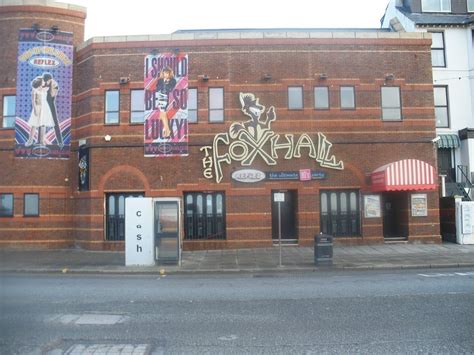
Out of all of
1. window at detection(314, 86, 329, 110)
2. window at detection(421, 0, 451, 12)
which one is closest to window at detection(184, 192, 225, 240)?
window at detection(314, 86, 329, 110)

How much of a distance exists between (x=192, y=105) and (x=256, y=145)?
3444mm

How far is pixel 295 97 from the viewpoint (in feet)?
70.5

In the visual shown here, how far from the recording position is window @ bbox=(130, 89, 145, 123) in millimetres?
21359

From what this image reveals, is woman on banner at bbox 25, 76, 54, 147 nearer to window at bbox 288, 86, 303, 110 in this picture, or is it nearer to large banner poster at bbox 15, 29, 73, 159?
large banner poster at bbox 15, 29, 73, 159

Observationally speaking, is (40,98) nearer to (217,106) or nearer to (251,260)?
(217,106)

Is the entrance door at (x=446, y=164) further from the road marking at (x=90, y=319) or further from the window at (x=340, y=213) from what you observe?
the road marking at (x=90, y=319)

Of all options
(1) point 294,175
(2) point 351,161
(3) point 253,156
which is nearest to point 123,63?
(3) point 253,156

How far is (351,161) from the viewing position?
2127 centimetres

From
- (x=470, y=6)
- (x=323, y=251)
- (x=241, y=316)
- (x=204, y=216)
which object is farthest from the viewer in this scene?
(x=470, y=6)

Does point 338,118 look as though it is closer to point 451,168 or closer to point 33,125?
point 451,168

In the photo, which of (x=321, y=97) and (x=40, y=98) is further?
(x=40, y=98)

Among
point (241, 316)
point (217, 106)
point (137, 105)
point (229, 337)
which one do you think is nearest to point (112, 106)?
point (137, 105)

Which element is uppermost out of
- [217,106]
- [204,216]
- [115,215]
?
[217,106]

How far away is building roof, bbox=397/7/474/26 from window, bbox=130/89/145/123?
16089mm
